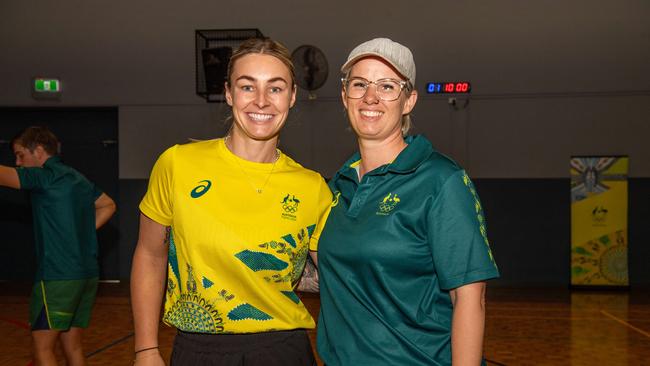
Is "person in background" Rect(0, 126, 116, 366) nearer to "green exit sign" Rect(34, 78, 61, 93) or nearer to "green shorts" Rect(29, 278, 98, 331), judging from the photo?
"green shorts" Rect(29, 278, 98, 331)

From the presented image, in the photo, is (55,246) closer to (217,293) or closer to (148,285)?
(148,285)

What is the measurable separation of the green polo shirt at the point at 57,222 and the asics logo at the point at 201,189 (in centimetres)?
227

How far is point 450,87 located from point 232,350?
7.73 meters

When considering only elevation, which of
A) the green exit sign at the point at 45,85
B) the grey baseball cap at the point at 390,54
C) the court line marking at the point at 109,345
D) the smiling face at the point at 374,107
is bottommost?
the court line marking at the point at 109,345

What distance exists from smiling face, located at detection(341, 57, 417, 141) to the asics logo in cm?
44

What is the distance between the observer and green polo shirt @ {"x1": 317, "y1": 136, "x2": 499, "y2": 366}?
4.93ft

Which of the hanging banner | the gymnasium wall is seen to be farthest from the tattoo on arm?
the hanging banner

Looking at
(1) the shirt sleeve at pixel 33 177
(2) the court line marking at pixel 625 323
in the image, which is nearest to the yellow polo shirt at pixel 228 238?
(1) the shirt sleeve at pixel 33 177

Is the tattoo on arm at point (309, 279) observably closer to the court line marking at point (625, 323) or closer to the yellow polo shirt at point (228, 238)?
the yellow polo shirt at point (228, 238)

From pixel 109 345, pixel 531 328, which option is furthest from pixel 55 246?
pixel 531 328

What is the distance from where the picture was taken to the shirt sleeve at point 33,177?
348 centimetres

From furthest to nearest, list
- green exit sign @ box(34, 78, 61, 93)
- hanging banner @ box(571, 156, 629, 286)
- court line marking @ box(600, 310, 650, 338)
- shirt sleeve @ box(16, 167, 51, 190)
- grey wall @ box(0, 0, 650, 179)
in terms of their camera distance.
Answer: green exit sign @ box(34, 78, 61, 93) → grey wall @ box(0, 0, 650, 179) → hanging banner @ box(571, 156, 629, 286) → court line marking @ box(600, 310, 650, 338) → shirt sleeve @ box(16, 167, 51, 190)

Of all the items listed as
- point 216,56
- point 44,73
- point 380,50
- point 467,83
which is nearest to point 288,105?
point 380,50

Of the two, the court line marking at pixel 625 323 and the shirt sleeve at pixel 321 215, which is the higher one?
the shirt sleeve at pixel 321 215
